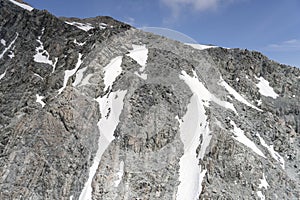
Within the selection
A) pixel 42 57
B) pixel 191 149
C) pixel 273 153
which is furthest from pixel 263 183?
pixel 42 57

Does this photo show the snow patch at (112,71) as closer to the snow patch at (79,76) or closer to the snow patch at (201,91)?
the snow patch at (79,76)

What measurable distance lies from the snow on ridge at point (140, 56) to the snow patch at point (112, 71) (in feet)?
7.06

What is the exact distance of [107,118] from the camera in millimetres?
32688

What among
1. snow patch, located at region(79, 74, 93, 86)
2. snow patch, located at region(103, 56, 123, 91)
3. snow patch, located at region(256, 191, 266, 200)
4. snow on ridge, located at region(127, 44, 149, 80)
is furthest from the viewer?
snow on ridge, located at region(127, 44, 149, 80)

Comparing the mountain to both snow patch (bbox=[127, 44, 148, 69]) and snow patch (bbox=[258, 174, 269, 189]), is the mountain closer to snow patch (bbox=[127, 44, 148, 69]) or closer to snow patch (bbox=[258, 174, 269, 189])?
snow patch (bbox=[258, 174, 269, 189])

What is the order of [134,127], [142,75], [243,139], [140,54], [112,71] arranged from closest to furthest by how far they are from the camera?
[134,127]
[243,139]
[142,75]
[112,71]
[140,54]

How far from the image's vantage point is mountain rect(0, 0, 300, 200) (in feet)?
91.0

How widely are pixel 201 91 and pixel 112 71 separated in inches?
456

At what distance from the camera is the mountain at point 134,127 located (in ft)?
91.0

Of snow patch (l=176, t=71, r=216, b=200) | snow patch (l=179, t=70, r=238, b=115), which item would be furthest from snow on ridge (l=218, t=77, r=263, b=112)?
snow patch (l=176, t=71, r=216, b=200)

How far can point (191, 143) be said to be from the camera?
30953 millimetres

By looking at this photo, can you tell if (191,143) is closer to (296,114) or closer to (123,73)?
(123,73)

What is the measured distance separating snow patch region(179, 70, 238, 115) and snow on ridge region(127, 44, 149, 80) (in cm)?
500

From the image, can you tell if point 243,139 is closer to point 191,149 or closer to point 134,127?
point 191,149
